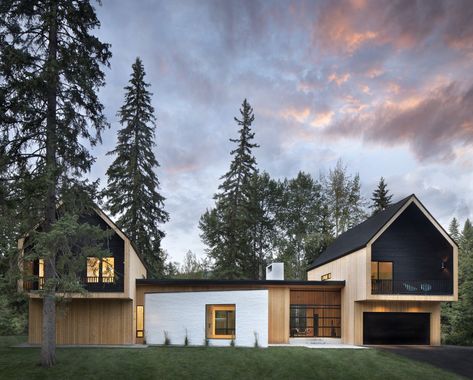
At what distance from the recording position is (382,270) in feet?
78.4

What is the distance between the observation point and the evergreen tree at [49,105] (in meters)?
15.0

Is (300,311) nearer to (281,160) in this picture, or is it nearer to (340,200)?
(340,200)

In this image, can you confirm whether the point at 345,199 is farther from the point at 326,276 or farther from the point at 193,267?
the point at 193,267

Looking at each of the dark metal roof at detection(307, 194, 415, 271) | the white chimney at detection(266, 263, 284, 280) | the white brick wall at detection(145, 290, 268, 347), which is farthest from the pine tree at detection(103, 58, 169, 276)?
the dark metal roof at detection(307, 194, 415, 271)

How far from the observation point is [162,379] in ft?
52.2

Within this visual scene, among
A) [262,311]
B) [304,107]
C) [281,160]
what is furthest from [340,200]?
[262,311]

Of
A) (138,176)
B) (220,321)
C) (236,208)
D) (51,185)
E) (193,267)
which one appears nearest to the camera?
(51,185)

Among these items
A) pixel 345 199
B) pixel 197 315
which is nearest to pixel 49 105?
pixel 197 315

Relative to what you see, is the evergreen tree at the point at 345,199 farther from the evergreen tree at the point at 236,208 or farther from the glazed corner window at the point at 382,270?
the glazed corner window at the point at 382,270

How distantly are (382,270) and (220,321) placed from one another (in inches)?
348

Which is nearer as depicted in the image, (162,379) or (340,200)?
(162,379)

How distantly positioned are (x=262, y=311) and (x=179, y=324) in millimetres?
4143

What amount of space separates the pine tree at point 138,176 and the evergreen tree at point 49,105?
16.6 meters

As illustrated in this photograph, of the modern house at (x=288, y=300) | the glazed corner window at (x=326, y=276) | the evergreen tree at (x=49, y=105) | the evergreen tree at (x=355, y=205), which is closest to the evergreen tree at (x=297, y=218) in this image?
the evergreen tree at (x=355, y=205)
